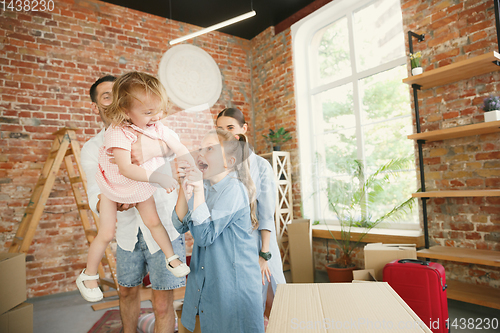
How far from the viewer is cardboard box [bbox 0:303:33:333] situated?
4.82 feet

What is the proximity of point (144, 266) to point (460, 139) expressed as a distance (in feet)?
9.46

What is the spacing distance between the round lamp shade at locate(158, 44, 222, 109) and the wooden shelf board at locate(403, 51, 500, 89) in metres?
2.47

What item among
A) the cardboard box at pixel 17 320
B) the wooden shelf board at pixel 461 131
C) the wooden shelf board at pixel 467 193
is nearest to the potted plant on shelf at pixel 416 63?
the wooden shelf board at pixel 461 131

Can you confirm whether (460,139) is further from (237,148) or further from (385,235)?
(237,148)

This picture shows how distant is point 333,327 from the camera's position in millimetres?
760

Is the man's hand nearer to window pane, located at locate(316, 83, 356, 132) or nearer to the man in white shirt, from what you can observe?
the man in white shirt

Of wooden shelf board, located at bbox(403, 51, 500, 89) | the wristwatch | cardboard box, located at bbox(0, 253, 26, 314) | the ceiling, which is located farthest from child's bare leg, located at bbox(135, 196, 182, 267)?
wooden shelf board, located at bbox(403, 51, 500, 89)

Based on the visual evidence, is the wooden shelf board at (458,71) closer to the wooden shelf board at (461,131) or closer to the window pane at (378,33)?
the wooden shelf board at (461,131)

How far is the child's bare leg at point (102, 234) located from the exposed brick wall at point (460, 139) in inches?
117

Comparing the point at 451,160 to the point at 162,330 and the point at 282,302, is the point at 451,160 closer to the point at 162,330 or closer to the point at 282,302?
the point at 282,302

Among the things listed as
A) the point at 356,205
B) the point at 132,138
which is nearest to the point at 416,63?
the point at 356,205

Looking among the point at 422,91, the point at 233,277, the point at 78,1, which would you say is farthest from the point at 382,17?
the point at 233,277

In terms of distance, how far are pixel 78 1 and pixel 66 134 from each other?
1.59m

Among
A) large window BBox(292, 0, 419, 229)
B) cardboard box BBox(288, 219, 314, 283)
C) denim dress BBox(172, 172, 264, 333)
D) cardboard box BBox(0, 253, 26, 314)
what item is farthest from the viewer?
cardboard box BBox(288, 219, 314, 283)
